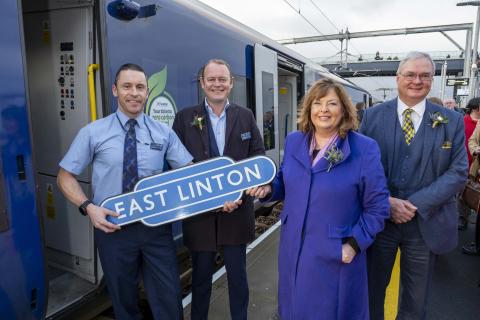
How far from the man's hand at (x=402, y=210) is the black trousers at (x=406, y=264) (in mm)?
109

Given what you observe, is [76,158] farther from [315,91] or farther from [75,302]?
[315,91]

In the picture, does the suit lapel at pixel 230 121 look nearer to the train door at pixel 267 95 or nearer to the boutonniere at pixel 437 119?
the boutonniere at pixel 437 119

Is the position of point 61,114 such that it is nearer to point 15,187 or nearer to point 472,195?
point 15,187

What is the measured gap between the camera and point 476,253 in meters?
4.26

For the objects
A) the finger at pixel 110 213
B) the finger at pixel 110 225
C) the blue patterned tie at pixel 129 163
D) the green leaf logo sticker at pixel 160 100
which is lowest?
the finger at pixel 110 225

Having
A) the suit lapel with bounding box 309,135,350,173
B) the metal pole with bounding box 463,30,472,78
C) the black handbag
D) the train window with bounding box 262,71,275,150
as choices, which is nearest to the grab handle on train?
the suit lapel with bounding box 309,135,350,173

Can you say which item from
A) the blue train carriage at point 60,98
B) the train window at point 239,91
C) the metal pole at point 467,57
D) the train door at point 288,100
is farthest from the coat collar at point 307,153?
the metal pole at point 467,57

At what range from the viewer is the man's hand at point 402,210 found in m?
2.17

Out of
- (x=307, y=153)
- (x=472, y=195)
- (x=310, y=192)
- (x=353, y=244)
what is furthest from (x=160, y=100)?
(x=472, y=195)

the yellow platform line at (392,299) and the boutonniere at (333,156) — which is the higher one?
the boutonniere at (333,156)

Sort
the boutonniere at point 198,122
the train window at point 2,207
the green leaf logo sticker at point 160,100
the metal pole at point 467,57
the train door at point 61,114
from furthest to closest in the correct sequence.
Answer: the metal pole at point 467,57, the green leaf logo sticker at point 160,100, the train door at point 61,114, the boutonniere at point 198,122, the train window at point 2,207

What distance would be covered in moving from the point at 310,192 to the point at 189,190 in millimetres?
682

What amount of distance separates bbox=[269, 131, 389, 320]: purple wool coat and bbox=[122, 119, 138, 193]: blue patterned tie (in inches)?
34.4

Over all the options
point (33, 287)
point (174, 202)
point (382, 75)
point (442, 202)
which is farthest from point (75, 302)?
point (382, 75)
